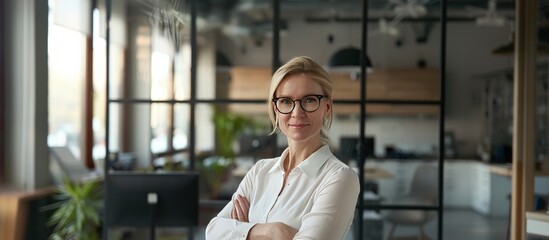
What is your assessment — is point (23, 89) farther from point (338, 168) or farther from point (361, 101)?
point (338, 168)

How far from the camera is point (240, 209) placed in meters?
1.79

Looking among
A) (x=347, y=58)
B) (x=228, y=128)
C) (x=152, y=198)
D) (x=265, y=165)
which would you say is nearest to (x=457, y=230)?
(x=347, y=58)

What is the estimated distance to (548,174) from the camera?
4.62m

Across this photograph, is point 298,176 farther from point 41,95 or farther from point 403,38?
point 403,38

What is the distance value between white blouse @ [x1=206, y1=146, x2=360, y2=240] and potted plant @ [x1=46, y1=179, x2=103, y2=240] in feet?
12.3

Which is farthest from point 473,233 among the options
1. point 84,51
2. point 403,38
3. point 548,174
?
point 84,51

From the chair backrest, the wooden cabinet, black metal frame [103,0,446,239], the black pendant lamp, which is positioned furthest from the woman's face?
the wooden cabinet

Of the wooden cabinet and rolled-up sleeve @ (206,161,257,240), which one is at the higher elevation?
the wooden cabinet

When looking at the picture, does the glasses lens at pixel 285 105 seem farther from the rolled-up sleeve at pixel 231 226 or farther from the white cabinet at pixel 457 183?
the white cabinet at pixel 457 183

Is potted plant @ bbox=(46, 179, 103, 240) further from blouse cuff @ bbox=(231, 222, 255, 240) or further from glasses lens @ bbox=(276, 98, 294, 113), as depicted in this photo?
glasses lens @ bbox=(276, 98, 294, 113)

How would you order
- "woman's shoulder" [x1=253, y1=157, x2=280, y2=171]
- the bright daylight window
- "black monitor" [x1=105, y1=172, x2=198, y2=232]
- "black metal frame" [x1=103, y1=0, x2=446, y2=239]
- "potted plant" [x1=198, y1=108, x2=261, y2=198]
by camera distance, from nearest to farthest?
"woman's shoulder" [x1=253, y1=157, x2=280, y2=171]
"black monitor" [x1=105, y1=172, x2=198, y2=232]
"black metal frame" [x1=103, y1=0, x2=446, y2=239]
the bright daylight window
"potted plant" [x1=198, y1=108, x2=261, y2=198]

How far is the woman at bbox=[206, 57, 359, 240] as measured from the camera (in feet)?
5.08

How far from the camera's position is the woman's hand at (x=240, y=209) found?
70.0 inches

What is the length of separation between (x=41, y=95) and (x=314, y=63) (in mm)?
4478
